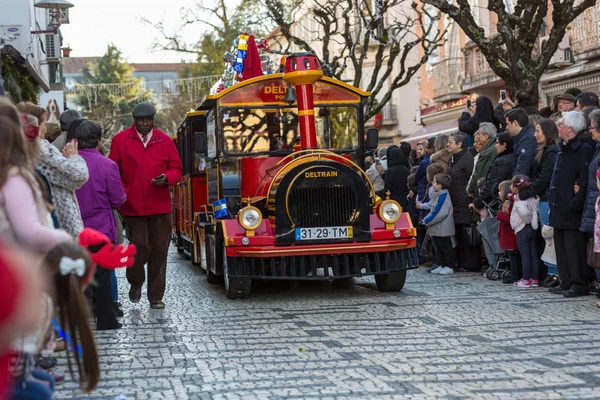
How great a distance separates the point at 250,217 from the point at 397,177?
6493 millimetres

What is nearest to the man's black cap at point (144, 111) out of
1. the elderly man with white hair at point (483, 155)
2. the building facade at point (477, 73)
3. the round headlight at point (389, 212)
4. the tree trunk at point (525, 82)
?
the round headlight at point (389, 212)

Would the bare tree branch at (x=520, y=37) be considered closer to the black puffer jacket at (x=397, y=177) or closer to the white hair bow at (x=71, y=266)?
the black puffer jacket at (x=397, y=177)

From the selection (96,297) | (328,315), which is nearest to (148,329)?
(96,297)

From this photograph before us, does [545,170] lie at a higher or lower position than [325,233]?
higher

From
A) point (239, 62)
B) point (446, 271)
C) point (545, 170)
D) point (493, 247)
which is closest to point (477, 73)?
point (446, 271)

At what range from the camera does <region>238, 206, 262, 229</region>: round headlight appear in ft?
41.6

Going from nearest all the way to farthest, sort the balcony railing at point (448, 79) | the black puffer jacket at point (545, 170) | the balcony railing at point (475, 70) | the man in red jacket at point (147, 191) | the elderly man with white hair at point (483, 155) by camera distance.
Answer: the man in red jacket at point (147, 191) → the black puffer jacket at point (545, 170) → the elderly man with white hair at point (483, 155) → the balcony railing at point (475, 70) → the balcony railing at point (448, 79)

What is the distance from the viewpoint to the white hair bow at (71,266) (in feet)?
13.8

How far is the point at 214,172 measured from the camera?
14.8 m

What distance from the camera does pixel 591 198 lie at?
1161cm

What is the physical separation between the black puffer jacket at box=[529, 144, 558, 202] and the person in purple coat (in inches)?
204

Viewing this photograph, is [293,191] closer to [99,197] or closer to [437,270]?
[99,197]

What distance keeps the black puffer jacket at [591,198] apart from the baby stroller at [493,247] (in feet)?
9.35

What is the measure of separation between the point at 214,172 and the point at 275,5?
53.7 feet
